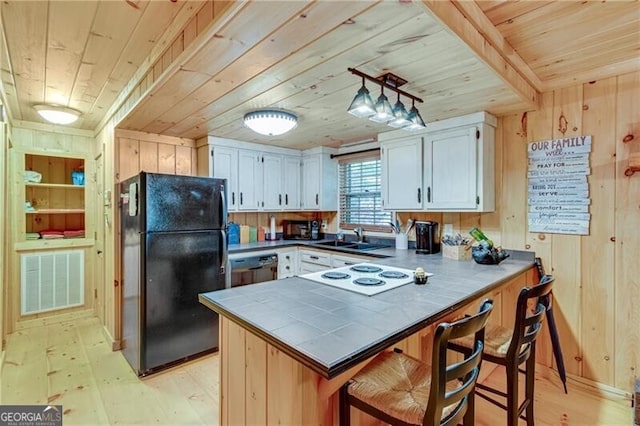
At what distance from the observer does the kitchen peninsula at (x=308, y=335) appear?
1.13 metres

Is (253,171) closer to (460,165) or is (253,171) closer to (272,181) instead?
(272,181)

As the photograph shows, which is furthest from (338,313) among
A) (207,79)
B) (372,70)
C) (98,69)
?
(98,69)

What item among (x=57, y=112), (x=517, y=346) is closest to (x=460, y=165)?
(x=517, y=346)

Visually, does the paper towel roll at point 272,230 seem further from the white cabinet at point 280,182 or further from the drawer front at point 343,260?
the drawer front at point 343,260

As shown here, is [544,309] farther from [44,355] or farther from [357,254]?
[44,355]

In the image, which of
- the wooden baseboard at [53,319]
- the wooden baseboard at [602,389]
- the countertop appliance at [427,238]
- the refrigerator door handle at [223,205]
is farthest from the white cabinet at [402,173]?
the wooden baseboard at [53,319]

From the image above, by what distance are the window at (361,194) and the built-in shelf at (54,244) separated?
312 cm

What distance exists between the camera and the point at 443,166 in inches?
111

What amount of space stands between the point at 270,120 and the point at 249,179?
1.36 metres

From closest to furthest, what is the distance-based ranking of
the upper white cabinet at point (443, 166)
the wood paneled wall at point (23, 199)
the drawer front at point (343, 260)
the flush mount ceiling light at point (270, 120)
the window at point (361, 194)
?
the flush mount ceiling light at point (270, 120) < the upper white cabinet at point (443, 166) < the drawer front at point (343, 260) < the wood paneled wall at point (23, 199) < the window at point (361, 194)

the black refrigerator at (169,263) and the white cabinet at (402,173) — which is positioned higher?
the white cabinet at (402,173)

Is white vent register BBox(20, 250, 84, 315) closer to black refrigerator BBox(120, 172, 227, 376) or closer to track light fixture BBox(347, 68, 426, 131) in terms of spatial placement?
black refrigerator BBox(120, 172, 227, 376)

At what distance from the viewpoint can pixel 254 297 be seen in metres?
1.65

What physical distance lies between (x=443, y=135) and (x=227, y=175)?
224cm
